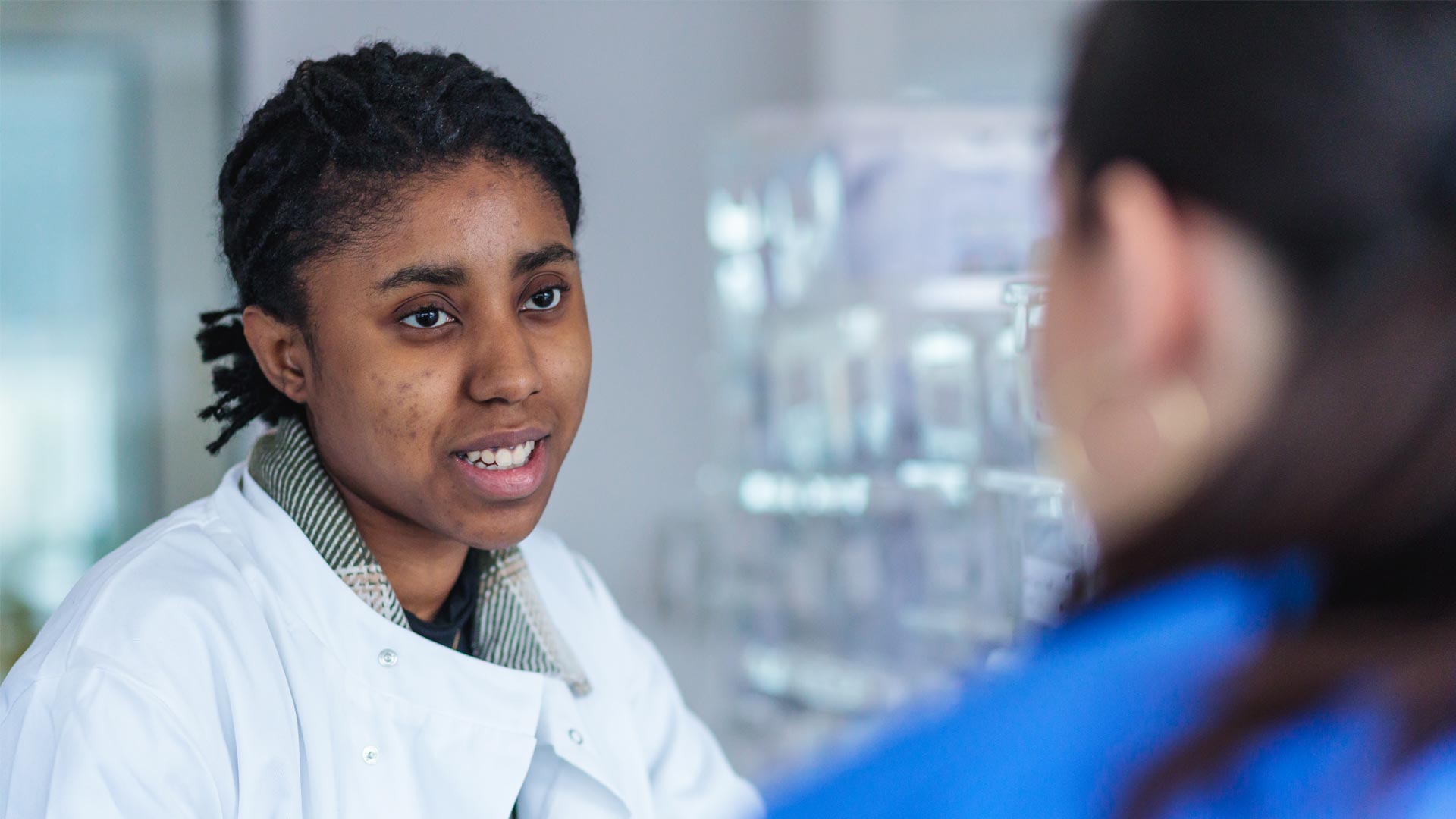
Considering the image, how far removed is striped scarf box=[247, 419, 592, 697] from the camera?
3.63ft

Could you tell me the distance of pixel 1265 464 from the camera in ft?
1.48

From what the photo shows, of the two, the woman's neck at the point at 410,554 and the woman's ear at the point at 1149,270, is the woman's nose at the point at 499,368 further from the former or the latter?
the woman's ear at the point at 1149,270

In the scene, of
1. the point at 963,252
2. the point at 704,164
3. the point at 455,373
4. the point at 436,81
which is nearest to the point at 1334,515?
the point at 455,373

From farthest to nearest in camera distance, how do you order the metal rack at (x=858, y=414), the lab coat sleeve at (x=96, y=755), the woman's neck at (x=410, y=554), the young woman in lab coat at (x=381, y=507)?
the metal rack at (x=858, y=414) < the woman's neck at (x=410, y=554) < the young woman in lab coat at (x=381, y=507) < the lab coat sleeve at (x=96, y=755)

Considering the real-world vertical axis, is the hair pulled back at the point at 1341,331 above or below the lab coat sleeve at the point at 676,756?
above


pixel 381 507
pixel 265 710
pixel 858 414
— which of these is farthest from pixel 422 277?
pixel 858 414

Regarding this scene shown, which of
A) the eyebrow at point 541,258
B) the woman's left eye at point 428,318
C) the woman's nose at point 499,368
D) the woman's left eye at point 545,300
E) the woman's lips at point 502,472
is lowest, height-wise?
the woman's lips at point 502,472

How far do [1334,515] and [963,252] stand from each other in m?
1.76

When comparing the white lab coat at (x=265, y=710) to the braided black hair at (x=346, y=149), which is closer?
the white lab coat at (x=265, y=710)

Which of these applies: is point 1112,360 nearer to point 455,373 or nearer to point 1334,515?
point 1334,515

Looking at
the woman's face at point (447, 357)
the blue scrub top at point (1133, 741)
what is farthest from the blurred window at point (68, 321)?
the blue scrub top at point (1133, 741)

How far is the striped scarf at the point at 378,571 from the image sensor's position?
111 centimetres

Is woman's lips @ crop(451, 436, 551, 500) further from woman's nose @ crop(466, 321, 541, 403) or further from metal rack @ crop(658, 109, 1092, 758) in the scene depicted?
metal rack @ crop(658, 109, 1092, 758)

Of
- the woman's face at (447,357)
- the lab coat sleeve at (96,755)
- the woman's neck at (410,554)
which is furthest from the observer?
the woman's neck at (410,554)
